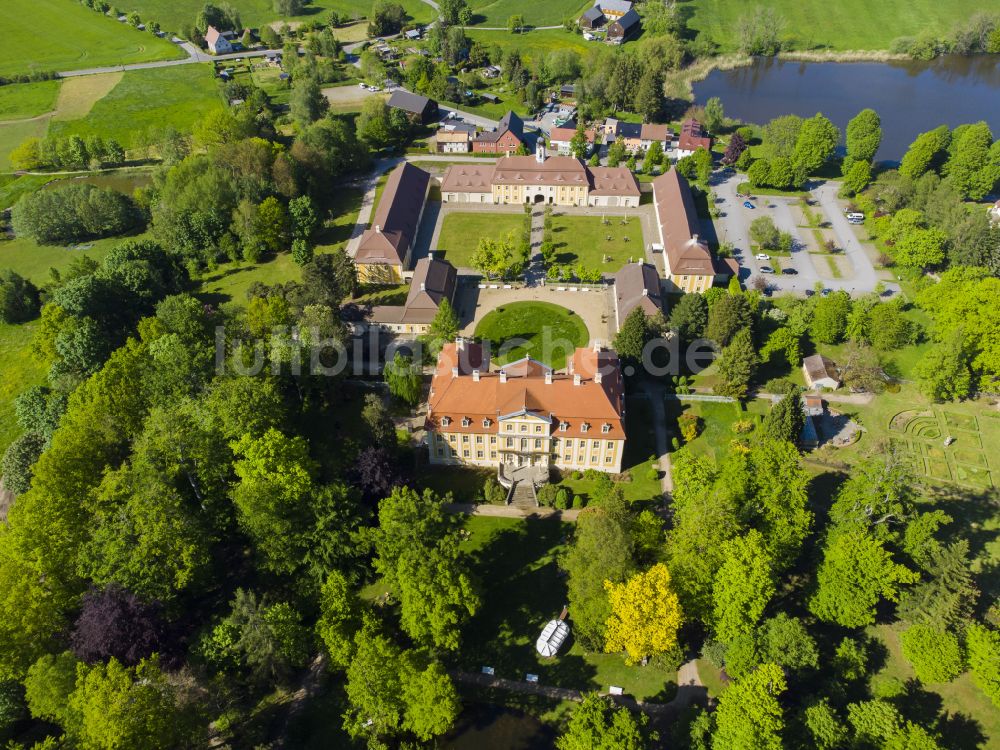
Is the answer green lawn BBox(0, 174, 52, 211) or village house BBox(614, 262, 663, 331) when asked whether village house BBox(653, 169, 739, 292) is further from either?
green lawn BBox(0, 174, 52, 211)

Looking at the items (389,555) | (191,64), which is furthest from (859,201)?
(191,64)

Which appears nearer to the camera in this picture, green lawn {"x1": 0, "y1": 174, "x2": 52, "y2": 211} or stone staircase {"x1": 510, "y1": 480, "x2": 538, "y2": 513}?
stone staircase {"x1": 510, "y1": 480, "x2": 538, "y2": 513}

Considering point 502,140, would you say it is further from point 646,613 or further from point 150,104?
point 646,613

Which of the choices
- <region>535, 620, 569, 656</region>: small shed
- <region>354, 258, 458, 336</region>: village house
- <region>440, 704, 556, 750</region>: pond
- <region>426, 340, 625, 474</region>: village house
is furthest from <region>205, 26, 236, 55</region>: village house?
<region>440, 704, 556, 750</region>: pond

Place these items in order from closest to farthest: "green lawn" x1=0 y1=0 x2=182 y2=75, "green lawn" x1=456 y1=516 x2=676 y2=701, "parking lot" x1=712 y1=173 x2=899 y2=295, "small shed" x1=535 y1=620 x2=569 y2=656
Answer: "green lawn" x1=456 y1=516 x2=676 y2=701
"small shed" x1=535 y1=620 x2=569 y2=656
"parking lot" x1=712 y1=173 x2=899 y2=295
"green lawn" x1=0 y1=0 x2=182 y2=75

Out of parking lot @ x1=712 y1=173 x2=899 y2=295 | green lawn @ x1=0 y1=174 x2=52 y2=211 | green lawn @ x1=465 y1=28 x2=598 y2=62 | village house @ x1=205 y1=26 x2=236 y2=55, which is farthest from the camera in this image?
village house @ x1=205 y1=26 x2=236 y2=55

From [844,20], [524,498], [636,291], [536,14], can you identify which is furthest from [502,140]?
[844,20]
